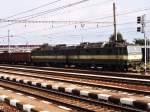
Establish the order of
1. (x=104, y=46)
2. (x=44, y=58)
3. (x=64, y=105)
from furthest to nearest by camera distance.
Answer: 1. (x=44, y=58)
2. (x=104, y=46)
3. (x=64, y=105)

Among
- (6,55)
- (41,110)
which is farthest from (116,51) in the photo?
(6,55)

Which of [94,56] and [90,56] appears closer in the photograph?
[94,56]

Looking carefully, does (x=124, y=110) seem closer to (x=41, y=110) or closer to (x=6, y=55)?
(x=41, y=110)

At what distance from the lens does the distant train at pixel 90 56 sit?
3316 centimetres

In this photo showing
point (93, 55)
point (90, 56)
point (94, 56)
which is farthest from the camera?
point (90, 56)

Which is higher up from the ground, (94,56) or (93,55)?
(93,55)

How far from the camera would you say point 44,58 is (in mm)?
49688

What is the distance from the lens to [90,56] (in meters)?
37.8

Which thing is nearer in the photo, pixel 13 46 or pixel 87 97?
pixel 87 97

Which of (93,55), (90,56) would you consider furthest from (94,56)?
(90,56)

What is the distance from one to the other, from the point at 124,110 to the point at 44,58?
3808 centimetres

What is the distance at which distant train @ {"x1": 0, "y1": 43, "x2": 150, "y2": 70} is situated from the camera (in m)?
33.2

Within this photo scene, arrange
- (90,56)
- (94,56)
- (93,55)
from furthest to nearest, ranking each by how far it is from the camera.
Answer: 1. (90,56)
2. (93,55)
3. (94,56)

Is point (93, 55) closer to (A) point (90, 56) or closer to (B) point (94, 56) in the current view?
(B) point (94, 56)
